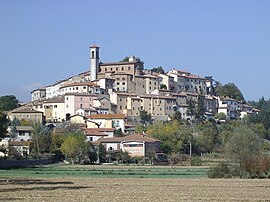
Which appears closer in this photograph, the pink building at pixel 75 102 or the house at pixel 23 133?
the house at pixel 23 133

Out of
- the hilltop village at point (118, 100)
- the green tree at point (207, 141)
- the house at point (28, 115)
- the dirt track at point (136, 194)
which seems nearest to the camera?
the dirt track at point (136, 194)

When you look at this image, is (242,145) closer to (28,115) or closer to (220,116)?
(28,115)

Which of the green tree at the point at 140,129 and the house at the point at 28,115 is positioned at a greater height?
the house at the point at 28,115

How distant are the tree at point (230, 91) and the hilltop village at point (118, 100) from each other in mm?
5060

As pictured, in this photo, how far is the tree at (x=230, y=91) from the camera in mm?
186375

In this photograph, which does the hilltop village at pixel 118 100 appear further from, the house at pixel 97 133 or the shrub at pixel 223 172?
the shrub at pixel 223 172

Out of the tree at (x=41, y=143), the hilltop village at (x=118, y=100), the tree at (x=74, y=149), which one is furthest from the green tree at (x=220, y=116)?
the tree at (x=74, y=149)

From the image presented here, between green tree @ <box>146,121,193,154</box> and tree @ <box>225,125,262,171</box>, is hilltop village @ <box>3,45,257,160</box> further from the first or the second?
tree @ <box>225,125,262,171</box>

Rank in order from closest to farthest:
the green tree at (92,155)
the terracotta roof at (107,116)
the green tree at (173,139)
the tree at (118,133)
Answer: the green tree at (92,155)
the green tree at (173,139)
the tree at (118,133)
the terracotta roof at (107,116)

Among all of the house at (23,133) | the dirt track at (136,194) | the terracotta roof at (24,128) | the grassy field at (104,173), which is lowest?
the dirt track at (136,194)

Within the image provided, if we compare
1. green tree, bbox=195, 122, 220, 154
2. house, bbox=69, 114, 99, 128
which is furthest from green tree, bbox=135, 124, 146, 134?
green tree, bbox=195, 122, 220, 154

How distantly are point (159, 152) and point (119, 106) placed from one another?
4396cm

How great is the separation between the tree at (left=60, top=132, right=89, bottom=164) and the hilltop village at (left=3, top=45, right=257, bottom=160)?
782 inches

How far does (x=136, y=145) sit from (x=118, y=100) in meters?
46.6
